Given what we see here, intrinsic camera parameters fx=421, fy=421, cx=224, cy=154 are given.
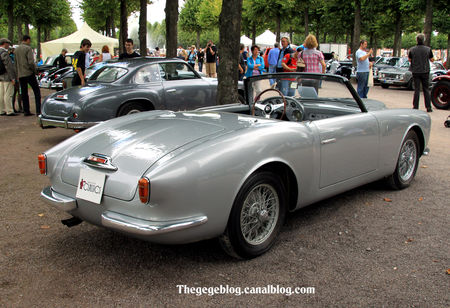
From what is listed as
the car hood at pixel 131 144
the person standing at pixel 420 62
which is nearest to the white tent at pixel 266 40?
the person standing at pixel 420 62

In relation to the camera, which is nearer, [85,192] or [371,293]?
[371,293]

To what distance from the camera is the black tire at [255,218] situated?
292cm

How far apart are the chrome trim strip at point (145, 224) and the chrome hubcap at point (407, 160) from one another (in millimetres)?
3008

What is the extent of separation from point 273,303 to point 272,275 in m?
0.34

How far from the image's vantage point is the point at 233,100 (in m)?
7.23

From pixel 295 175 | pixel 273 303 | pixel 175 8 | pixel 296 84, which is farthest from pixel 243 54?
pixel 273 303

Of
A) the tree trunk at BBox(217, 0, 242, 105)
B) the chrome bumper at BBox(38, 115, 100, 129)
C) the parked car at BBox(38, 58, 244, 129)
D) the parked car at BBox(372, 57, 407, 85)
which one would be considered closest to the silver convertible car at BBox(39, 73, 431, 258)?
the tree trunk at BBox(217, 0, 242, 105)

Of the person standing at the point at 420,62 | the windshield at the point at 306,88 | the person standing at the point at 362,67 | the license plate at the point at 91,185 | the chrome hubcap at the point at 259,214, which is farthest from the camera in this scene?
the person standing at the point at 362,67

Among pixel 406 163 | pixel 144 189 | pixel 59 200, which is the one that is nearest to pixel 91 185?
pixel 59 200

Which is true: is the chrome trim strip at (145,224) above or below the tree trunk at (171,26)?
below

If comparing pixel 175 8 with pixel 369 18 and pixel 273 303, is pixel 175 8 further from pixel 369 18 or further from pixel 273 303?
pixel 369 18

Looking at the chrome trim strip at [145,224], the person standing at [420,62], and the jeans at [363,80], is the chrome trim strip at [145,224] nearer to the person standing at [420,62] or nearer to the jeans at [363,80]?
the person standing at [420,62]

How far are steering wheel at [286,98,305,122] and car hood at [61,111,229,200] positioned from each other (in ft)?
3.21

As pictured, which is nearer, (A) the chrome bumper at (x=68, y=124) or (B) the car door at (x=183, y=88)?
(A) the chrome bumper at (x=68, y=124)
